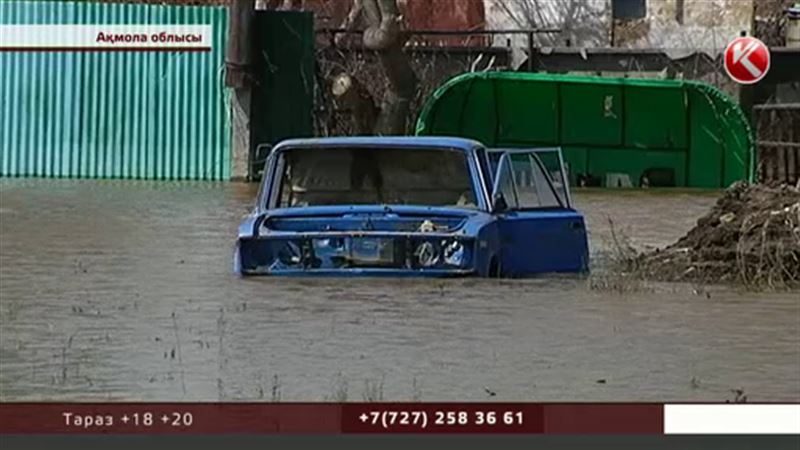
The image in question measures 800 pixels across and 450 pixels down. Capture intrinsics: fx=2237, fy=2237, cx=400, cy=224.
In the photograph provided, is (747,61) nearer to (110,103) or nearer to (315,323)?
(315,323)

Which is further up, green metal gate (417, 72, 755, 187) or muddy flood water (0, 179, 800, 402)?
green metal gate (417, 72, 755, 187)

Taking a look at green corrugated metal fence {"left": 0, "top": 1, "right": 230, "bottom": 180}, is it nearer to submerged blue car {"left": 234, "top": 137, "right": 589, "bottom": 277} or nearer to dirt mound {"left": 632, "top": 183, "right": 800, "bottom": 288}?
submerged blue car {"left": 234, "top": 137, "right": 589, "bottom": 277}

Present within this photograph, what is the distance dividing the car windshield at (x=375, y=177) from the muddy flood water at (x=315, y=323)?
152 mm

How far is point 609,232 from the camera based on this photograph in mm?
5086

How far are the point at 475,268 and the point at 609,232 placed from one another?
473mm

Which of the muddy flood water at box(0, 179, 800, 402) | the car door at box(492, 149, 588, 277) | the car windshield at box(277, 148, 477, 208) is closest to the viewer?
the muddy flood water at box(0, 179, 800, 402)

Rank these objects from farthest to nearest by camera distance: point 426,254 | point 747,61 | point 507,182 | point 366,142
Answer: point 507,182 → point 747,61 → point 426,254 → point 366,142

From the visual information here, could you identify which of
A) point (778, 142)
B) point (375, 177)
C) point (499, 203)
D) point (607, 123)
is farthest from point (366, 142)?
point (778, 142)

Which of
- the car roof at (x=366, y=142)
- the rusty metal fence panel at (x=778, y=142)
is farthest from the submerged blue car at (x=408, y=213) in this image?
the rusty metal fence panel at (x=778, y=142)

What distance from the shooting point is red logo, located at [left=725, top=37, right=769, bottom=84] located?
4.76 m

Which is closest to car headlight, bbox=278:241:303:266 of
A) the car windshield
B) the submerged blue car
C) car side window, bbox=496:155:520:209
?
the submerged blue car

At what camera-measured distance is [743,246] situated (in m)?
5.20

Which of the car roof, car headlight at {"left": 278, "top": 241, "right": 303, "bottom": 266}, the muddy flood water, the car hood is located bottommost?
the muddy flood water

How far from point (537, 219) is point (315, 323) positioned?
90cm
